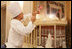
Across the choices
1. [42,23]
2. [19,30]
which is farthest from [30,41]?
[19,30]

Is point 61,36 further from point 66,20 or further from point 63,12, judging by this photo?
point 63,12

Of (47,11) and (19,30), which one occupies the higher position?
(47,11)

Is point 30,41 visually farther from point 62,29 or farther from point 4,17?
point 4,17

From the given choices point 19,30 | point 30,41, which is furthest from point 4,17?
point 30,41

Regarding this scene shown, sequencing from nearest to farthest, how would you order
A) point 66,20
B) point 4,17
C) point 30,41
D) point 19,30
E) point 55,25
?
point 4,17 < point 19,30 < point 30,41 < point 55,25 < point 66,20

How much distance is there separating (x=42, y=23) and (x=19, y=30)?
547mm

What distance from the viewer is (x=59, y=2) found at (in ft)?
4.10

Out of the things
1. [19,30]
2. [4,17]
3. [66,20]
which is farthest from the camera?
[66,20]

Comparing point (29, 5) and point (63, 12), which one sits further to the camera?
point (63, 12)

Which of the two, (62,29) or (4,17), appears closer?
(4,17)

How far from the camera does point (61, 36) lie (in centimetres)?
108

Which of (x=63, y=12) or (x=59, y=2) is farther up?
(x=59, y=2)

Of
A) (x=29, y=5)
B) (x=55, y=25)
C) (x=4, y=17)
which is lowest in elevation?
(x=55, y=25)

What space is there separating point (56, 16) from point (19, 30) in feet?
2.69
